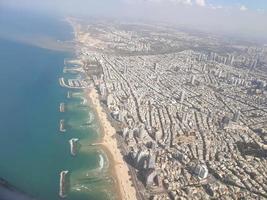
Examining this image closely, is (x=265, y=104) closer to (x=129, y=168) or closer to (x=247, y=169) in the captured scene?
(x=247, y=169)

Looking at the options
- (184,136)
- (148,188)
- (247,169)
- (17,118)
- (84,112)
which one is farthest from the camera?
(84,112)

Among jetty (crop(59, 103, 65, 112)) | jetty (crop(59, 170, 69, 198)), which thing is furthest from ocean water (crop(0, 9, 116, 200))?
jetty (crop(59, 103, 65, 112))

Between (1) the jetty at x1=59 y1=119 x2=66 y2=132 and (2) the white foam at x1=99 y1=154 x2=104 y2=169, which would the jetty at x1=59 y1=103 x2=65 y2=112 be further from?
(2) the white foam at x1=99 y1=154 x2=104 y2=169

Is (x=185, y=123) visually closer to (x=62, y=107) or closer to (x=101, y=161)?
(x=101, y=161)

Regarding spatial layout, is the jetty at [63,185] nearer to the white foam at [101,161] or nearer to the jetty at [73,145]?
the white foam at [101,161]

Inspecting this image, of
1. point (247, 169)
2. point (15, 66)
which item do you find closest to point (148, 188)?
point (247, 169)
